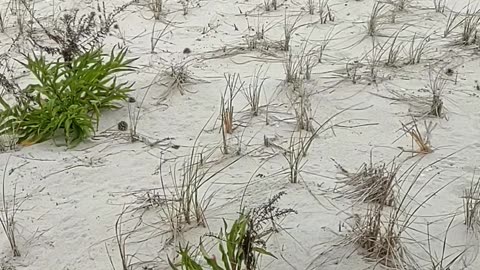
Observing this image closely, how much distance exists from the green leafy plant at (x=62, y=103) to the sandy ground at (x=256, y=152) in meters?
0.10

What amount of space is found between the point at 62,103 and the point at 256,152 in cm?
122

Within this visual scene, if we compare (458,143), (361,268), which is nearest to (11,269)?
(361,268)

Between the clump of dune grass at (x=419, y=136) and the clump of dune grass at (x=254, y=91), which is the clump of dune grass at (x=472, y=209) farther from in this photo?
the clump of dune grass at (x=254, y=91)

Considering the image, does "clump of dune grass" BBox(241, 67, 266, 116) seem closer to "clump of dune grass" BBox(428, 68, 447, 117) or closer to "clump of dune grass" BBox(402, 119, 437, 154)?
"clump of dune grass" BBox(402, 119, 437, 154)

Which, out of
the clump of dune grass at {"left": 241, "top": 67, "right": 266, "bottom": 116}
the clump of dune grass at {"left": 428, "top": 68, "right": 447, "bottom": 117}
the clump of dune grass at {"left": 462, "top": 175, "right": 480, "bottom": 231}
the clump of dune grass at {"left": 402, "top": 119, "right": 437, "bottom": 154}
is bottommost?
the clump of dune grass at {"left": 462, "top": 175, "right": 480, "bottom": 231}

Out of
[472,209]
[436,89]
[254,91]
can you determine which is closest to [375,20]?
[436,89]

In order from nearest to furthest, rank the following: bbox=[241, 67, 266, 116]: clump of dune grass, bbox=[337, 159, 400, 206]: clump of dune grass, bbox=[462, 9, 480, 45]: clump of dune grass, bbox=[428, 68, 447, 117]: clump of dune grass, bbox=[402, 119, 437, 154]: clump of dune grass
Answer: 1. bbox=[337, 159, 400, 206]: clump of dune grass
2. bbox=[402, 119, 437, 154]: clump of dune grass
3. bbox=[428, 68, 447, 117]: clump of dune grass
4. bbox=[241, 67, 266, 116]: clump of dune grass
5. bbox=[462, 9, 480, 45]: clump of dune grass

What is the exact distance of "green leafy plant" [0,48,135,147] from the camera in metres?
3.96

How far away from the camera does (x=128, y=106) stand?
4.42 metres

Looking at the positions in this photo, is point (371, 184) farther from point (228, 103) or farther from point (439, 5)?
point (439, 5)

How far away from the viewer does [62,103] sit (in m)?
4.00

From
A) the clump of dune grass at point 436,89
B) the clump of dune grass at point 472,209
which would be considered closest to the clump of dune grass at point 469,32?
the clump of dune grass at point 436,89

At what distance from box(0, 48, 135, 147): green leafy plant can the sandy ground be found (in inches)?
3.9

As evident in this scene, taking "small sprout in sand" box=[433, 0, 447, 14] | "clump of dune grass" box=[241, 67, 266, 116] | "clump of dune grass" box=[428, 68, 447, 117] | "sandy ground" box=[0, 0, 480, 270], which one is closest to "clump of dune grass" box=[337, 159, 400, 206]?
"sandy ground" box=[0, 0, 480, 270]
